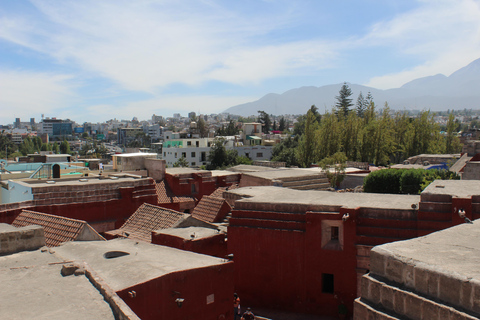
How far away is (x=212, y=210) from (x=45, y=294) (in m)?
10.4

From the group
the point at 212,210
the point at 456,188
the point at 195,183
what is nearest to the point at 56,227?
the point at 212,210

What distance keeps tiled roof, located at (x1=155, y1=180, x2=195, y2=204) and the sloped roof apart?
27.2 ft

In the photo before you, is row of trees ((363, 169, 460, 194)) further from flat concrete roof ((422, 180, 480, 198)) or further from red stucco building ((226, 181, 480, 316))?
red stucco building ((226, 181, 480, 316))

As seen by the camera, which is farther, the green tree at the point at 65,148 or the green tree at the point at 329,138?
the green tree at the point at 65,148

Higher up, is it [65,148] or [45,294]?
[65,148]

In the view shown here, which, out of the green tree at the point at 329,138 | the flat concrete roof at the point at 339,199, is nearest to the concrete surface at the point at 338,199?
the flat concrete roof at the point at 339,199

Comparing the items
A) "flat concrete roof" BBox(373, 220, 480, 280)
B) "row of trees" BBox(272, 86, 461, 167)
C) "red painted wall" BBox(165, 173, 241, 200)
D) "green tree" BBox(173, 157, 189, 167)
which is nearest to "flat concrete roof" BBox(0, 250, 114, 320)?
"flat concrete roof" BBox(373, 220, 480, 280)

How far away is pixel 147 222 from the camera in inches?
649

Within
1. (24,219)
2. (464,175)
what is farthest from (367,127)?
(24,219)

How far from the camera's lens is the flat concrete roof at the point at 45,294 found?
6488mm

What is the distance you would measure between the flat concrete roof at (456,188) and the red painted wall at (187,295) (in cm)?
630

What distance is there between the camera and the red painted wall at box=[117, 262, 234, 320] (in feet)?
28.5

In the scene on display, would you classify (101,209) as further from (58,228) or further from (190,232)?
(190,232)

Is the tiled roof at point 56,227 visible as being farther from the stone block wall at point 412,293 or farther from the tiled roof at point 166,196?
the stone block wall at point 412,293
